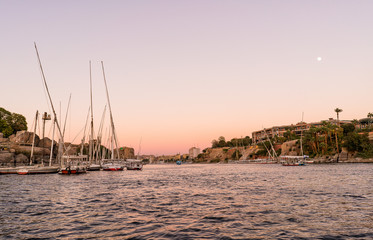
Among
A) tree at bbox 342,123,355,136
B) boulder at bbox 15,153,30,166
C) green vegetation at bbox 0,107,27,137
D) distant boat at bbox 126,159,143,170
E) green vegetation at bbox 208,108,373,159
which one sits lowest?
distant boat at bbox 126,159,143,170

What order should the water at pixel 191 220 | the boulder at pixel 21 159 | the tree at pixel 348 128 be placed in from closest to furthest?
1. the water at pixel 191 220
2. the boulder at pixel 21 159
3. the tree at pixel 348 128

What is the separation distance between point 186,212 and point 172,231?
549 cm

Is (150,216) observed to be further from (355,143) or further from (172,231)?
(355,143)

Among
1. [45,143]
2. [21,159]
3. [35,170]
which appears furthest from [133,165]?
[45,143]

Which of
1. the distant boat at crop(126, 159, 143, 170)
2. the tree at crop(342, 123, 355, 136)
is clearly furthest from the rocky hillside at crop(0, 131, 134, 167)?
the tree at crop(342, 123, 355, 136)

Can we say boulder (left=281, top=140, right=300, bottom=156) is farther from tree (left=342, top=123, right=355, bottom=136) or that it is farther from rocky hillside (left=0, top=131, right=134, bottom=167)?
rocky hillside (left=0, top=131, right=134, bottom=167)

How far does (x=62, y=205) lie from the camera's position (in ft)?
75.8

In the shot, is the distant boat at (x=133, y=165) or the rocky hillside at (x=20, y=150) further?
the distant boat at (x=133, y=165)

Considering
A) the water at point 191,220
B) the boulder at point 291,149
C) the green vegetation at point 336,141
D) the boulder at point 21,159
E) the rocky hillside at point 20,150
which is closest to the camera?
the water at point 191,220

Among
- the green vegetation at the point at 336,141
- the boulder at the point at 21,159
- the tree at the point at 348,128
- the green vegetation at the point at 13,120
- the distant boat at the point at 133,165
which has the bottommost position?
the distant boat at the point at 133,165

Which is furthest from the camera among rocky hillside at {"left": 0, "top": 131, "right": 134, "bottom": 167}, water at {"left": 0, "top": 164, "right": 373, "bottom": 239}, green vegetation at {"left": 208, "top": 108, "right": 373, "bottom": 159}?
green vegetation at {"left": 208, "top": 108, "right": 373, "bottom": 159}

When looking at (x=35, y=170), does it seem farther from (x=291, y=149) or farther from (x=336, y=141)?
(x=291, y=149)

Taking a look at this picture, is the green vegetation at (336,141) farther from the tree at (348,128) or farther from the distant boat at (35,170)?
the distant boat at (35,170)

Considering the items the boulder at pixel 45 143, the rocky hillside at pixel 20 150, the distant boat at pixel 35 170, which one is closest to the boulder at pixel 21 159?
the rocky hillside at pixel 20 150
